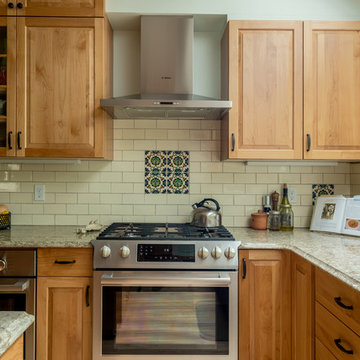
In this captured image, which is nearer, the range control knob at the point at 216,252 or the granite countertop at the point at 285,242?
the granite countertop at the point at 285,242

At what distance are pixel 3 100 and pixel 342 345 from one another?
244 cm

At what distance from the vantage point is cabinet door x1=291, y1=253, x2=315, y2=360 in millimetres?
1659

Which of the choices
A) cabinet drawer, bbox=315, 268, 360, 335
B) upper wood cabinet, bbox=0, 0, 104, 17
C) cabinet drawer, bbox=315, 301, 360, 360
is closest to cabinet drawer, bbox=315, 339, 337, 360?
cabinet drawer, bbox=315, 301, 360, 360

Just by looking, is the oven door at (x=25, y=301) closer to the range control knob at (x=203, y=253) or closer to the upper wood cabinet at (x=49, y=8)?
the range control knob at (x=203, y=253)

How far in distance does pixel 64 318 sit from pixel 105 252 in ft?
1.53

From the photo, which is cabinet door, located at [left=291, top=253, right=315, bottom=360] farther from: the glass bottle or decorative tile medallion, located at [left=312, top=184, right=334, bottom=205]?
decorative tile medallion, located at [left=312, top=184, right=334, bottom=205]

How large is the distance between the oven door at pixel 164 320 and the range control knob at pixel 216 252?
0.34 ft

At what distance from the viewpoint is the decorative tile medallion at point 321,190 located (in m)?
2.56

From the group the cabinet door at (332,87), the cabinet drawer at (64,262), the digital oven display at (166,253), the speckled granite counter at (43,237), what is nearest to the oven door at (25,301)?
the cabinet drawer at (64,262)

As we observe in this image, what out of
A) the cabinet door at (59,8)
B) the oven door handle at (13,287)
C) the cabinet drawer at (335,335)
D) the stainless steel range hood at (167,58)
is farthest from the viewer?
the stainless steel range hood at (167,58)

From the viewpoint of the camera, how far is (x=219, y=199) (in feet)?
8.39

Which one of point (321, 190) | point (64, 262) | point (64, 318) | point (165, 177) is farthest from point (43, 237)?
point (321, 190)

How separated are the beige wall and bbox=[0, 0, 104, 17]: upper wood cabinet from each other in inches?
30.9

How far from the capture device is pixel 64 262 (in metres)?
1.92
